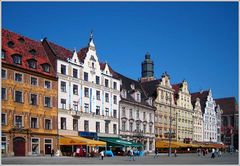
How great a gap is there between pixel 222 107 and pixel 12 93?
9438cm

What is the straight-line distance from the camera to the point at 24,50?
166ft

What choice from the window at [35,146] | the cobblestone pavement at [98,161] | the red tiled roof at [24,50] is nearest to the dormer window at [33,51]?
the red tiled roof at [24,50]

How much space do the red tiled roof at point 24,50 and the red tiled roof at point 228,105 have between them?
276 feet

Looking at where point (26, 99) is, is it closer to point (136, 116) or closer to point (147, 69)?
point (136, 116)

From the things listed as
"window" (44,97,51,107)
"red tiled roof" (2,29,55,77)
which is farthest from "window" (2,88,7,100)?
"window" (44,97,51,107)

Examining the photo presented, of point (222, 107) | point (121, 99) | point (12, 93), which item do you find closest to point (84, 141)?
point (12, 93)

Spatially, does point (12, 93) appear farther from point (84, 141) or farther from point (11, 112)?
point (84, 141)

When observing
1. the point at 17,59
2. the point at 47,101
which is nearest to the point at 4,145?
the point at 47,101

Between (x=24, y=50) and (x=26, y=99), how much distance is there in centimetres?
664

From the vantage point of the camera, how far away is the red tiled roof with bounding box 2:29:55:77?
47.1 metres

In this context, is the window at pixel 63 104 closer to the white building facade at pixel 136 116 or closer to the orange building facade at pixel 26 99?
the orange building facade at pixel 26 99

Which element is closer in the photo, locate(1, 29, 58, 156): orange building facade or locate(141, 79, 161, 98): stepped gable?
locate(1, 29, 58, 156): orange building facade

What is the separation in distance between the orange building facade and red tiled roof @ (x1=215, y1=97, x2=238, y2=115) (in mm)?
84978

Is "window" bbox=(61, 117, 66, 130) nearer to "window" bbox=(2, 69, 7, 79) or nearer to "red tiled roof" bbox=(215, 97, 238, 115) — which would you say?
"window" bbox=(2, 69, 7, 79)
